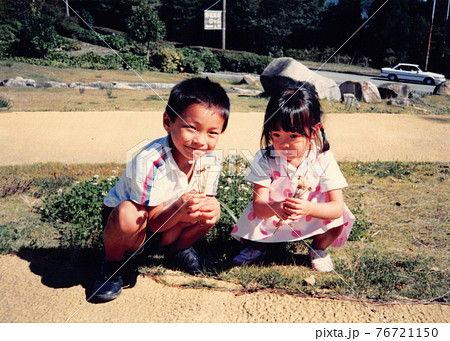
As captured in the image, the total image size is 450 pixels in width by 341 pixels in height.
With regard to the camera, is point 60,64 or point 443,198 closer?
point 443,198

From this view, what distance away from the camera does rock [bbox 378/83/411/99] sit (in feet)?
37.4

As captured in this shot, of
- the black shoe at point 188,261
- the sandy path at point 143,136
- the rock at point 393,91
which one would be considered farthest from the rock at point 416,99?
the black shoe at point 188,261

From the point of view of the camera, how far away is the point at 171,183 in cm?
228

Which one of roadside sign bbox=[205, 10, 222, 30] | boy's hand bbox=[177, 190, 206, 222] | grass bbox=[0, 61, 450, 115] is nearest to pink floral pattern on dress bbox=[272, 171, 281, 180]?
boy's hand bbox=[177, 190, 206, 222]

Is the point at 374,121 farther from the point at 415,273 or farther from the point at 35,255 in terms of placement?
the point at 35,255

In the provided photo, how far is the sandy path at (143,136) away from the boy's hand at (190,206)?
3.16 m

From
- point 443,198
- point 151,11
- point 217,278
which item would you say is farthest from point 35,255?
point 151,11

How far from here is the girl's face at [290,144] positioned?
7.97 ft

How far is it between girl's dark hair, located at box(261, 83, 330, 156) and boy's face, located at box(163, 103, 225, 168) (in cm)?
35

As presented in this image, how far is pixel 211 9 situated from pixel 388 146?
15591 mm

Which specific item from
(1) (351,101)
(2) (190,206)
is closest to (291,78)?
(1) (351,101)

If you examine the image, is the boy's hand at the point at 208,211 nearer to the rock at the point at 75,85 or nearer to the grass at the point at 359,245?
the grass at the point at 359,245
